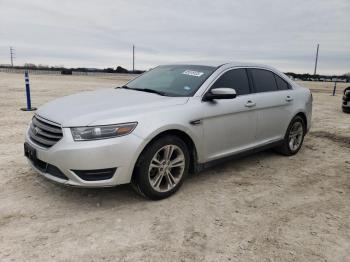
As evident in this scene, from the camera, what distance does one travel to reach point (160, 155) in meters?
3.71

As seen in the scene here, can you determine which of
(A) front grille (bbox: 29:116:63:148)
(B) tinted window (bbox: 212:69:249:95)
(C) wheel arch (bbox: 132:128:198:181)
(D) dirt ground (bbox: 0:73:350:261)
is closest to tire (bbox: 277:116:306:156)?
(D) dirt ground (bbox: 0:73:350:261)

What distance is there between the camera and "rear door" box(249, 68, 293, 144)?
16.1 feet

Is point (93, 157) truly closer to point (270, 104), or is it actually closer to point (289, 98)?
point (270, 104)

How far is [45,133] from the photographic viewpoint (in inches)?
139

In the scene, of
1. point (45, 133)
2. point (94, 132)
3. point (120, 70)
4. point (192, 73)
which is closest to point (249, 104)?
point (192, 73)

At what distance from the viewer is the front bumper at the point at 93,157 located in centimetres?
318

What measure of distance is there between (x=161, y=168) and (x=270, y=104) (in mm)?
2278

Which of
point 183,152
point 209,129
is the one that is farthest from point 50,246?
point 209,129

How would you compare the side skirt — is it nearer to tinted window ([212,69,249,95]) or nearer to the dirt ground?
the dirt ground

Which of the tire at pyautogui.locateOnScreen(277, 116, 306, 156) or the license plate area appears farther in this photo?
the tire at pyautogui.locateOnScreen(277, 116, 306, 156)

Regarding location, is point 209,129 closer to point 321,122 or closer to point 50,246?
point 50,246

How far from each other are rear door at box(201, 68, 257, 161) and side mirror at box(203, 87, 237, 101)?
83mm

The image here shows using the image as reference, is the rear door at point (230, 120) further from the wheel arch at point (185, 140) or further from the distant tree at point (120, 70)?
the distant tree at point (120, 70)

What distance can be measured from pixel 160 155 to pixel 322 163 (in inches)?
125
